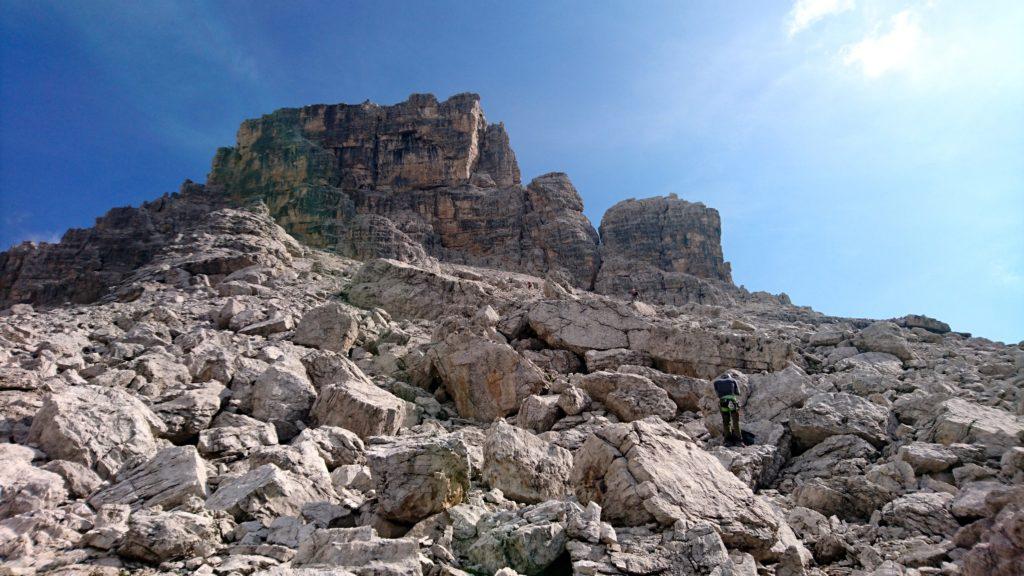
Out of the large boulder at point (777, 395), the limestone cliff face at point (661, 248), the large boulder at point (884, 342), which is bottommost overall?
the large boulder at point (777, 395)

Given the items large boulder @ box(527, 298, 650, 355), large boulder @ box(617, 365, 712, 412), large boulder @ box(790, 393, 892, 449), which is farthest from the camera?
large boulder @ box(527, 298, 650, 355)

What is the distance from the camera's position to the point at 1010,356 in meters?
17.5

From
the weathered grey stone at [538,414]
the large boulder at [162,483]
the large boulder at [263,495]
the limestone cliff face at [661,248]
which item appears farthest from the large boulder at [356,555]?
the limestone cliff face at [661,248]

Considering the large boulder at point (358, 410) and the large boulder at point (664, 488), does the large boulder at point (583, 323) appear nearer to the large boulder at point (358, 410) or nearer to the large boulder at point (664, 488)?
the large boulder at point (358, 410)

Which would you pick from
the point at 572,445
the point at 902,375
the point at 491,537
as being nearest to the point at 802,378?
the point at 902,375

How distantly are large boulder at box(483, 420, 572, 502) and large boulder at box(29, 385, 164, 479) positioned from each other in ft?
16.9

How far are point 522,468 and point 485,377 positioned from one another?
6.14 meters

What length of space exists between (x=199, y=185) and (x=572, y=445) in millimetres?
77394

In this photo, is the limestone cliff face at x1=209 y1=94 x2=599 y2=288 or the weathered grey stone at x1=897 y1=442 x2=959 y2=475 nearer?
the weathered grey stone at x1=897 y1=442 x2=959 y2=475

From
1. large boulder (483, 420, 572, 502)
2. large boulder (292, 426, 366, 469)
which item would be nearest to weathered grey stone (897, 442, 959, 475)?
large boulder (483, 420, 572, 502)

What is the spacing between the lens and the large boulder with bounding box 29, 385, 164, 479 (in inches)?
294

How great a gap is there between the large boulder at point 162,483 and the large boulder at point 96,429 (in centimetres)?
61

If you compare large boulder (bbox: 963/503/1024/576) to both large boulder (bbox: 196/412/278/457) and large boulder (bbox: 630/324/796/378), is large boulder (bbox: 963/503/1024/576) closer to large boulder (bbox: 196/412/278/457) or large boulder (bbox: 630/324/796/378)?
large boulder (bbox: 196/412/278/457)

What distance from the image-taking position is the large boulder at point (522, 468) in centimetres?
762
